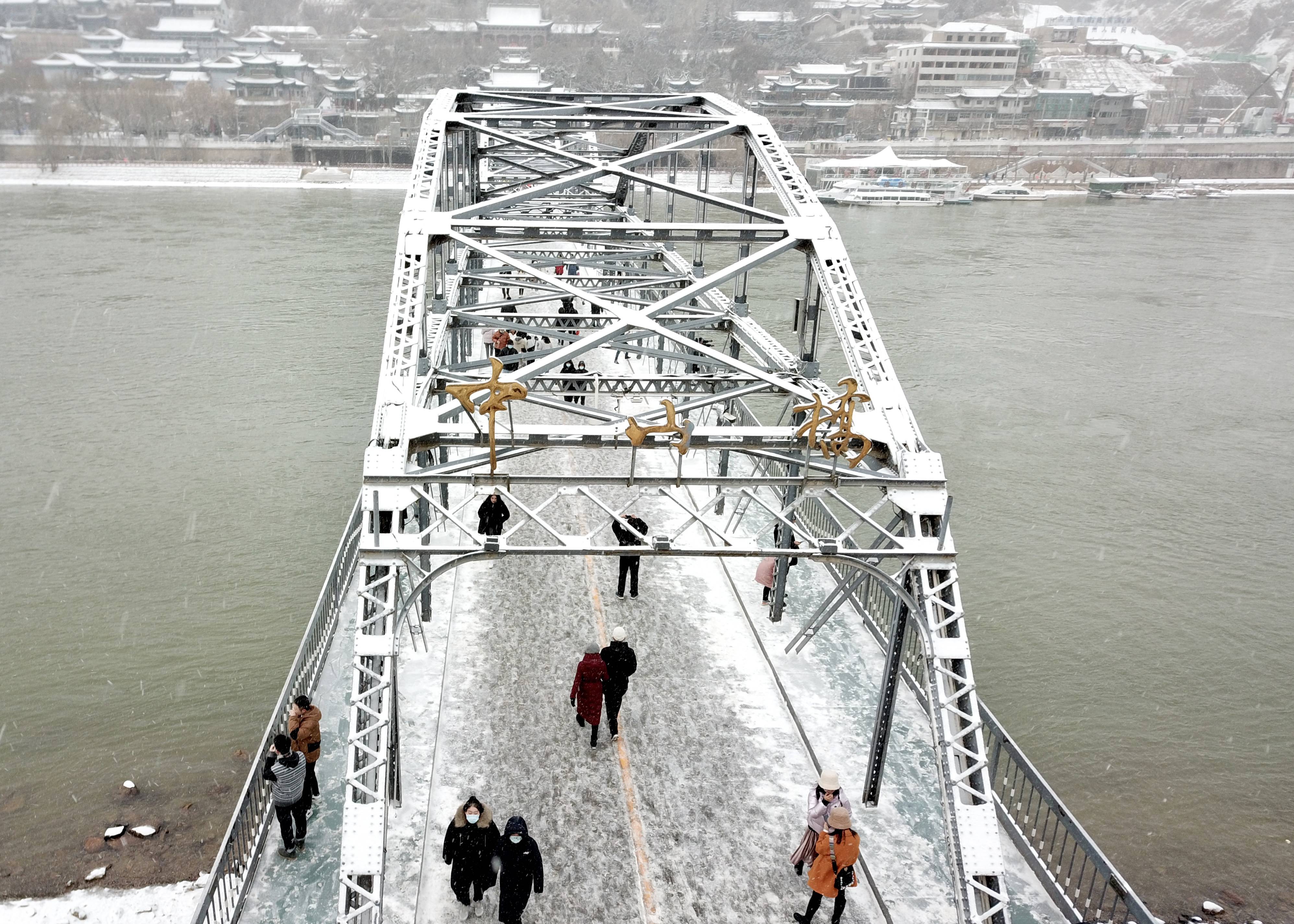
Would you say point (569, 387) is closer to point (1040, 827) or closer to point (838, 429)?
point (838, 429)

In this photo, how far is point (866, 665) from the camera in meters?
12.1

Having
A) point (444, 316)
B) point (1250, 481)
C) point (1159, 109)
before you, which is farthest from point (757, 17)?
point (444, 316)

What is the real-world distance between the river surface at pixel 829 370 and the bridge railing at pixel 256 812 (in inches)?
91.6

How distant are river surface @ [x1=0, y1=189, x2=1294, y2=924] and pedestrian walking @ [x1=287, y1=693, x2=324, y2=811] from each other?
8.86 ft

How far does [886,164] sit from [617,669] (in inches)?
3194

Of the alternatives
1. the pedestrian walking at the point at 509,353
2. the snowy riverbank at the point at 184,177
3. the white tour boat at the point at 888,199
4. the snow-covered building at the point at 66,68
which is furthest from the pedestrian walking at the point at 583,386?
the snow-covered building at the point at 66,68

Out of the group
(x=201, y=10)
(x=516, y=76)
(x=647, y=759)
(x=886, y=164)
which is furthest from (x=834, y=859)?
(x=201, y=10)

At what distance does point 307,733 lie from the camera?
923 centimetres

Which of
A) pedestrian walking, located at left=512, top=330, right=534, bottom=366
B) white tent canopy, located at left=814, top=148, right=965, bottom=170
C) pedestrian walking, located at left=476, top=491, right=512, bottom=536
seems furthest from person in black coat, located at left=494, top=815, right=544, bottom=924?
white tent canopy, located at left=814, top=148, right=965, bottom=170

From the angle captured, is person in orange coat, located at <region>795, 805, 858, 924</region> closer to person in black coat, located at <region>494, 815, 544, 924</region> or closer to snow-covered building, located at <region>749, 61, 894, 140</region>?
person in black coat, located at <region>494, 815, 544, 924</region>

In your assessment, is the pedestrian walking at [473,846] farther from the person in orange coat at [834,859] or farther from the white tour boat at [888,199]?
the white tour boat at [888,199]

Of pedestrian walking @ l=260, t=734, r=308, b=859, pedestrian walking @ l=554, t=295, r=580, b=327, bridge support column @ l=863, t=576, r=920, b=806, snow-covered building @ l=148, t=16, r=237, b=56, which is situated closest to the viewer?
pedestrian walking @ l=260, t=734, r=308, b=859

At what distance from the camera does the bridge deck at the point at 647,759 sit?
8406 mm

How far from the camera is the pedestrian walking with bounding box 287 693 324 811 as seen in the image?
919 centimetres
